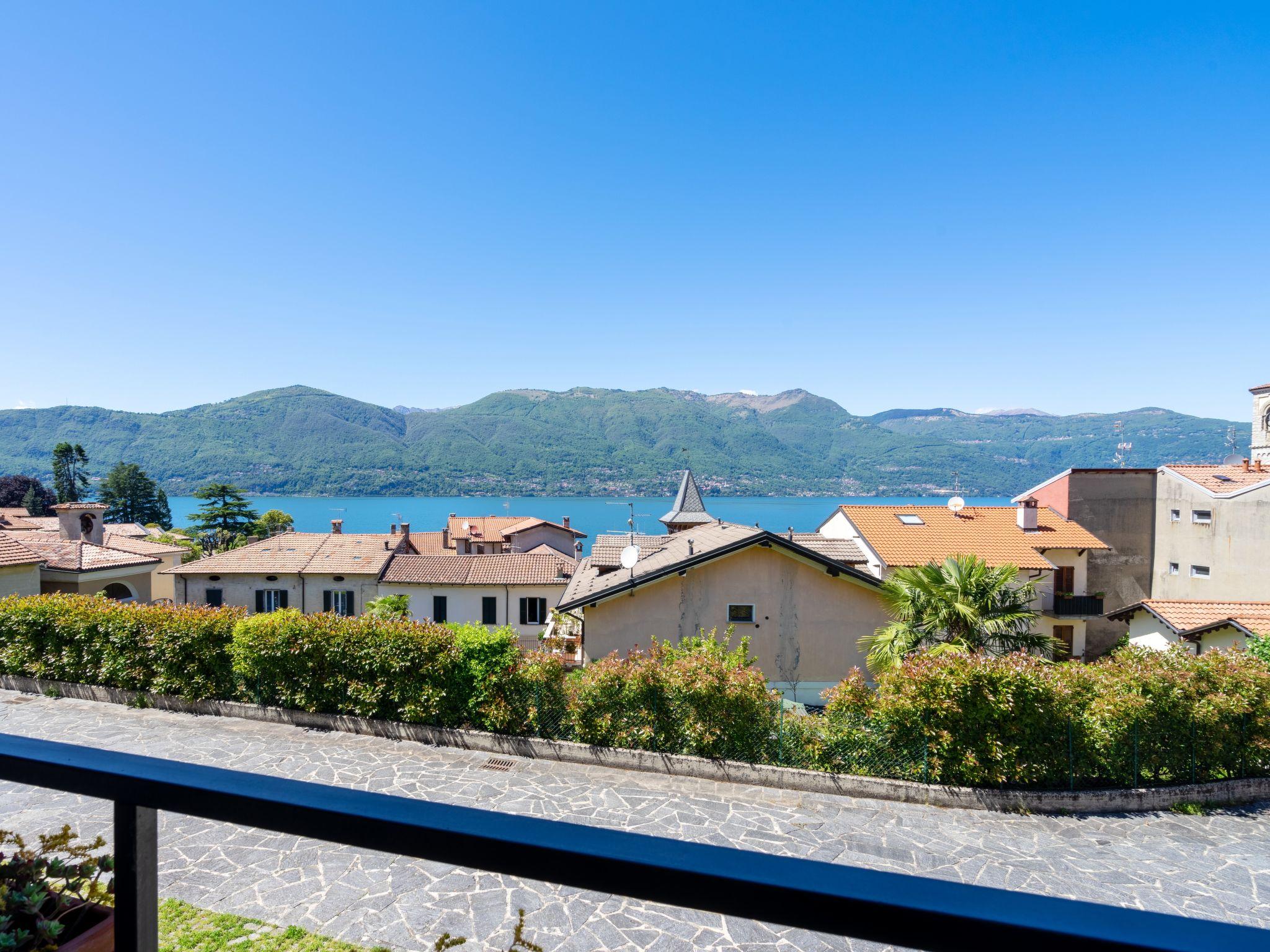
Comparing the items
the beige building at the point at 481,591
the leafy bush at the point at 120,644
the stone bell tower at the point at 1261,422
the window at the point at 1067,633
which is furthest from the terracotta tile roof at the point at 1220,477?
the leafy bush at the point at 120,644

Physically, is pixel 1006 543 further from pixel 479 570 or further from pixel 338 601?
pixel 338 601

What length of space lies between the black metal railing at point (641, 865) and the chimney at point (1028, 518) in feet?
114

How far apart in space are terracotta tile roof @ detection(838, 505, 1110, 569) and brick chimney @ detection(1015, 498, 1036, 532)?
0.30m

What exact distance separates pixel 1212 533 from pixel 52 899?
37.5 m

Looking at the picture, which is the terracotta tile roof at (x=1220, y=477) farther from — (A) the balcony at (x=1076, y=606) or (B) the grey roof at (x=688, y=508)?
(B) the grey roof at (x=688, y=508)

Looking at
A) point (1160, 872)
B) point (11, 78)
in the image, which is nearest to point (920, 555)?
point (1160, 872)

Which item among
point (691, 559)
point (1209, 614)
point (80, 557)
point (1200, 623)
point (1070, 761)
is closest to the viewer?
point (1070, 761)

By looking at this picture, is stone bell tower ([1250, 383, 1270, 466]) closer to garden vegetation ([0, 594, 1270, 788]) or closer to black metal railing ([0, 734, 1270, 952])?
garden vegetation ([0, 594, 1270, 788])

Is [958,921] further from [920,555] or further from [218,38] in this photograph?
[920,555]

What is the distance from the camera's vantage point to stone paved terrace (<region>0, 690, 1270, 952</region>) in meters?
6.72

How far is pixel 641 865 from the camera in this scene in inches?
34.9

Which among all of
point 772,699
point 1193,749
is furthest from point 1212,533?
point 772,699

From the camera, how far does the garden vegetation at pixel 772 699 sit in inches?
444

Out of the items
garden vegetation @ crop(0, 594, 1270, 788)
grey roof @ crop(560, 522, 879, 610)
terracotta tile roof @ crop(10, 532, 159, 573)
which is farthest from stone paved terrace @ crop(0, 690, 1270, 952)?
terracotta tile roof @ crop(10, 532, 159, 573)
